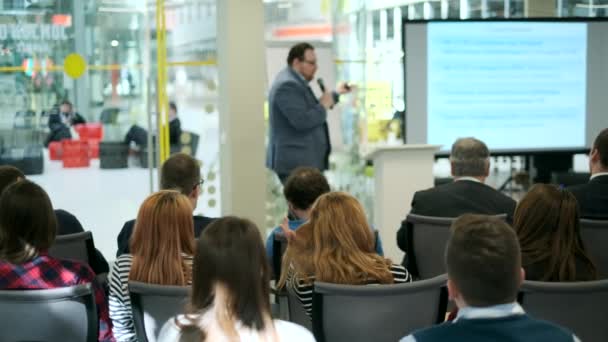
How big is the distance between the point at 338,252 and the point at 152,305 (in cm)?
64

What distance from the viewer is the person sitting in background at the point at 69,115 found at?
21.7ft

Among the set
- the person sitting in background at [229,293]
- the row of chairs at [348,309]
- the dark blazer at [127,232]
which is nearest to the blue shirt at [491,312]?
the person sitting in background at [229,293]

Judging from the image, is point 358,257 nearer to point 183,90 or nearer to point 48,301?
point 48,301

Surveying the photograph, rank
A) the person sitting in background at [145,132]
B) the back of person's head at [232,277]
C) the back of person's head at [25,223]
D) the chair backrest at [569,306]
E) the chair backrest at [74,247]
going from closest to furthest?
1. the back of person's head at [232,277]
2. the chair backrest at [569,306]
3. the back of person's head at [25,223]
4. the chair backrest at [74,247]
5. the person sitting in background at [145,132]

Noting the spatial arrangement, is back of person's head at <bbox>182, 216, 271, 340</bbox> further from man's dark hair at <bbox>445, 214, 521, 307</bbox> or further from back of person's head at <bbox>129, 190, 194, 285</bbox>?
back of person's head at <bbox>129, 190, 194, 285</bbox>

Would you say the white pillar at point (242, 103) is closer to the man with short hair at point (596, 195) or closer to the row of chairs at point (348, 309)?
the man with short hair at point (596, 195)

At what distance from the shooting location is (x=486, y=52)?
730cm

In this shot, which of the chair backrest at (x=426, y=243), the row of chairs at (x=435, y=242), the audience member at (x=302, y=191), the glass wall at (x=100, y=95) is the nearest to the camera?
the row of chairs at (x=435, y=242)

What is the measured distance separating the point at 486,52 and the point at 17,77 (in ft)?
12.6

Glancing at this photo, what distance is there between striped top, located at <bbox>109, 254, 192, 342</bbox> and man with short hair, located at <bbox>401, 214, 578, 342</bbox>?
4.65 ft

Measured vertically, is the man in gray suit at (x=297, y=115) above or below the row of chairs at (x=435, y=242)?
above

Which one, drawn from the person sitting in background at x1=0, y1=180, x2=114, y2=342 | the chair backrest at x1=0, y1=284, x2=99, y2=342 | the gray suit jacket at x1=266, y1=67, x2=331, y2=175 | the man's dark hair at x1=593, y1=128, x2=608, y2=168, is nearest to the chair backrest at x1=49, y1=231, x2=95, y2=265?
the person sitting in background at x1=0, y1=180, x2=114, y2=342

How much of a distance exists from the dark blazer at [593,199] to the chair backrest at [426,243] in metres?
0.41

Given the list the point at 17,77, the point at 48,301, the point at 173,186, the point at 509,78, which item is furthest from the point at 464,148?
the point at 17,77
